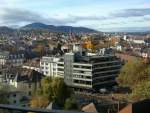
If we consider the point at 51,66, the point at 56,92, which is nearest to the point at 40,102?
the point at 56,92

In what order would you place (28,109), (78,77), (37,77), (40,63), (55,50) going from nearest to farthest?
1. (28,109)
2. (37,77)
3. (78,77)
4. (40,63)
5. (55,50)

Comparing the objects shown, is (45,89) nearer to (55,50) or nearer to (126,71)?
(126,71)

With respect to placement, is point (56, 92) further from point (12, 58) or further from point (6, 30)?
point (6, 30)

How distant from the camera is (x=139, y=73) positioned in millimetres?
24859

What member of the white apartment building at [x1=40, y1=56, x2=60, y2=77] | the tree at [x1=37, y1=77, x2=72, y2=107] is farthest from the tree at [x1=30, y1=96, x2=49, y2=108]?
the white apartment building at [x1=40, y1=56, x2=60, y2=77]

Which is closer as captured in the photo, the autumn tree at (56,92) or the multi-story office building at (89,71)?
the autumn tree at (56,92)

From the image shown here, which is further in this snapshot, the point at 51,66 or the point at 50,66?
the point at 50,66

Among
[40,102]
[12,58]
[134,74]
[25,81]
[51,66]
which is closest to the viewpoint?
[40,102]

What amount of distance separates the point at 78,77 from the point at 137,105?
2495cm

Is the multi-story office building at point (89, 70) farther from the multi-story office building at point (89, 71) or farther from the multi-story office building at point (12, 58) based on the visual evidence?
the multi-story office building at point (12, 58)

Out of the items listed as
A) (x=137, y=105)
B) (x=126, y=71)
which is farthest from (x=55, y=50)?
(x=137, y=105)

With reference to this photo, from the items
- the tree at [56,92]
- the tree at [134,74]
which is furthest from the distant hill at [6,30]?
the tree at [56,92]

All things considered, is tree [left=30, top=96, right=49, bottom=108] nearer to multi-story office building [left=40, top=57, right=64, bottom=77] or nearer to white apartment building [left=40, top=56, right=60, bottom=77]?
multi-story office building [left=40, top=57, right=64, bottom=77]

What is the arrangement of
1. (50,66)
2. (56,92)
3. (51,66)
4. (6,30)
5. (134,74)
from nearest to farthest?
(56,92), (134,74), (51,66), (50,66), (6,30)
